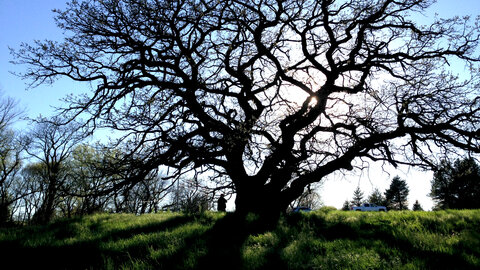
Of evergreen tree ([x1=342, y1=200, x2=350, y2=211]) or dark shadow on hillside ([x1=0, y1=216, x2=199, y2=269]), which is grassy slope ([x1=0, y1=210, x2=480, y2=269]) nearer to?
dark shadow on hillside ([x1=0, y1=216, x2=199, y2=269])

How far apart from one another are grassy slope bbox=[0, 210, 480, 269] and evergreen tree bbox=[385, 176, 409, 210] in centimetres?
6545

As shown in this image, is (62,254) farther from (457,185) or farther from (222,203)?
(457,185)

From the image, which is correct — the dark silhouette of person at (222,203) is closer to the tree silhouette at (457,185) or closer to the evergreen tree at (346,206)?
the tree silhouette at (457,185)

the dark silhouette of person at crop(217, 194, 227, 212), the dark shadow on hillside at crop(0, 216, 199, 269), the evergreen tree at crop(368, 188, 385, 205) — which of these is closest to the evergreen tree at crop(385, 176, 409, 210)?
the evergreen tree at crop(368, 188, 385, 205)

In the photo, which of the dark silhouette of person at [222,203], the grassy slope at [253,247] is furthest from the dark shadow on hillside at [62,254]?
the dark silhouette of person at [222,203]

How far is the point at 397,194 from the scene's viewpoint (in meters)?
61.4

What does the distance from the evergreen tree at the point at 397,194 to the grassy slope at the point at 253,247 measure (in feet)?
215

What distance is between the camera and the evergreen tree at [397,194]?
201ft

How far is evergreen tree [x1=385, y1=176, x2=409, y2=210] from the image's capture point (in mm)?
61234

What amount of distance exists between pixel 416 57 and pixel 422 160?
3873 mm

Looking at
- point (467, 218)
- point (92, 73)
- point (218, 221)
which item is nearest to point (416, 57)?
point (467, 218)

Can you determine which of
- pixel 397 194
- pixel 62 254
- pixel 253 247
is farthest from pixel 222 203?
pixel 397 194

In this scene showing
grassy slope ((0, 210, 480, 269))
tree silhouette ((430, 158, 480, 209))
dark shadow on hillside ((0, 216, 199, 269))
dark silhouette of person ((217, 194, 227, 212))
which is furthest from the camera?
dark silhouette of person ((217, 194, 227, 212))

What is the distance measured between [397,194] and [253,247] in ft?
230
